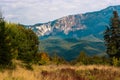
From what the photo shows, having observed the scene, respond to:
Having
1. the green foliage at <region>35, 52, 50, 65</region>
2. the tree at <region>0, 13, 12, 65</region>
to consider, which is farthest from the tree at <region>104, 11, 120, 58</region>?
the tree at <region>0, 13, 12, 65</region>

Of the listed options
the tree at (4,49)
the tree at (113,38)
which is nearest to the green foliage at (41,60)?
the tree at (113,38)

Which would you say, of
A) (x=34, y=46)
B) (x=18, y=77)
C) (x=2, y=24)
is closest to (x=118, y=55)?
(x=34, y=46)

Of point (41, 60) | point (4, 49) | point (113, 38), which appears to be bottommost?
point (41, 60)

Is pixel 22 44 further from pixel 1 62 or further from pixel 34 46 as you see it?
pixel 1 62

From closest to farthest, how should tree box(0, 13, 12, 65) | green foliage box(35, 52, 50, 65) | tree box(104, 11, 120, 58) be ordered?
tree box(0, 13, 12, 65) → green foliage box(35, 52, 50, 65) → tree box(104, 11, 120, 58)

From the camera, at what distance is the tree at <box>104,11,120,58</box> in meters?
75.1

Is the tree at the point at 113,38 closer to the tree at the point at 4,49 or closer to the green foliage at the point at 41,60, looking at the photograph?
the green foliage at the point at 41,60

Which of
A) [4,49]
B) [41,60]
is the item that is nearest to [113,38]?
[41,60]

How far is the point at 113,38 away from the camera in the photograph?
254ft

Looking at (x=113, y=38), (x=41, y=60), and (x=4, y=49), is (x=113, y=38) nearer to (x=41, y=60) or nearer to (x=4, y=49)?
(x=41, y=60)

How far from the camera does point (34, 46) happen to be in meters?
73.1

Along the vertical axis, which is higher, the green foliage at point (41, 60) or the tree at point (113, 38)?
the tree at point (113, 38)

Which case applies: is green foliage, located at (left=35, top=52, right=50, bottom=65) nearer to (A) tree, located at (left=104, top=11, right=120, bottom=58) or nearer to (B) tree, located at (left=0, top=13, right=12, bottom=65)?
(A) tree, located at (left=104, top=11, right=120, bottom=58)

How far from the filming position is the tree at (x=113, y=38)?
7512 centimetres
